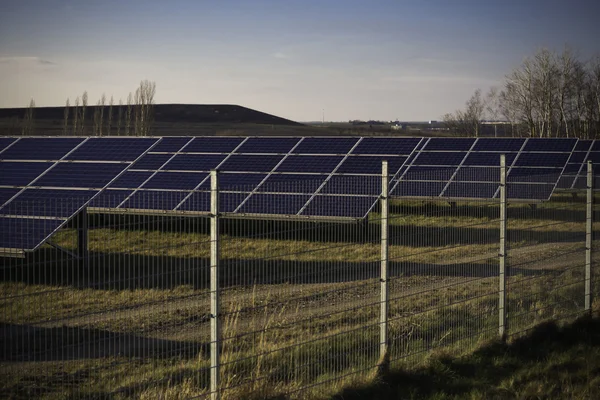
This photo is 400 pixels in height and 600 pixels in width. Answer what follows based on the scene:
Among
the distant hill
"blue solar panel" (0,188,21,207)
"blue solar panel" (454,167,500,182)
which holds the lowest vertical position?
"blue solar panel" (0,188,21,207)

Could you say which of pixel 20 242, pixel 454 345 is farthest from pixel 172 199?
pixel 454 345

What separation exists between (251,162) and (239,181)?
1.72m

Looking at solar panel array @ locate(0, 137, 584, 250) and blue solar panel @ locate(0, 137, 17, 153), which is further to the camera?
blue solar panel @ locate(0, 137, 17, 153)

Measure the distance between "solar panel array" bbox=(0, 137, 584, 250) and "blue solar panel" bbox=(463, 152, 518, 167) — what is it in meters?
0.05

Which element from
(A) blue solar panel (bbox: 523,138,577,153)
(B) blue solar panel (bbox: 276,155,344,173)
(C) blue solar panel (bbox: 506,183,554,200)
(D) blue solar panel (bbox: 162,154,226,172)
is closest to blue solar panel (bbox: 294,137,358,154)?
(B) blue solar panel (bbox: 276,155,344,173)

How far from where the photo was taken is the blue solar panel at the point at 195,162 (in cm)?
2130

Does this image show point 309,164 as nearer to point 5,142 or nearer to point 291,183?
point 291,183

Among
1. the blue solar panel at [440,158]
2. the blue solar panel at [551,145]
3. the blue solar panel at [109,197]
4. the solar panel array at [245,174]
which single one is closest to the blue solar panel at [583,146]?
the blue solar panel at [551,145]

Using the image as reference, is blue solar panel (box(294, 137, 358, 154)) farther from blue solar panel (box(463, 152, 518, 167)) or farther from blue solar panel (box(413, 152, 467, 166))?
blue solar panel (box(463, 152, 518, 167))

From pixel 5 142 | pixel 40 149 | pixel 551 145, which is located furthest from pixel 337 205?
pixel 551 145

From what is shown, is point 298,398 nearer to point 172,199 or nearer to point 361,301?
point 361,301

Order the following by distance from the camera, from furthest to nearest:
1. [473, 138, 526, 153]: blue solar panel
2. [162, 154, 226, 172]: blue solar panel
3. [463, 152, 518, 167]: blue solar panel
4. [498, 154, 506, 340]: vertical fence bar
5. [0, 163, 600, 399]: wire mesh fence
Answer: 1. [473, 138, 526, 153]: blue solar panel
2. [463, 152, 518, 167]: blue solar panel
3. [162, 154, 226, 172]: blue solar panel
4. [498, 154, 506, 340]: vertical fence bar
5. [0, 163, 600, 399]: wire mesh fence

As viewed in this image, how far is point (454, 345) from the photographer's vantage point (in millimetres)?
9203

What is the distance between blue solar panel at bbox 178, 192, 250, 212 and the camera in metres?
18.2
